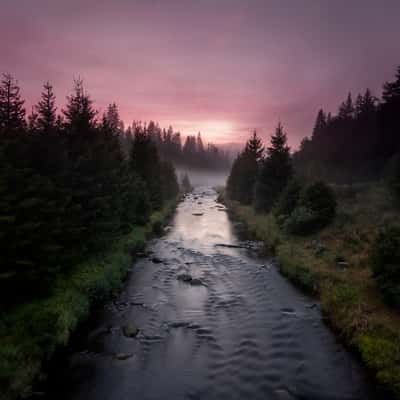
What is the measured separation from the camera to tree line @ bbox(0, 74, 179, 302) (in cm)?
1143

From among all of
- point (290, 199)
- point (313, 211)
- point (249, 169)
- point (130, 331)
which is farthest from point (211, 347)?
point (249, 169)

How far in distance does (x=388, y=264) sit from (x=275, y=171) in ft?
85.3

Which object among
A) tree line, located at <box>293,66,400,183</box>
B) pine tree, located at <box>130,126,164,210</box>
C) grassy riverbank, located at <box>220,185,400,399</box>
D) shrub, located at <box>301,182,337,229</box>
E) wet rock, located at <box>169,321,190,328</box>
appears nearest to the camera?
grassy riverbank, located at <box>220,185,400,399</box>

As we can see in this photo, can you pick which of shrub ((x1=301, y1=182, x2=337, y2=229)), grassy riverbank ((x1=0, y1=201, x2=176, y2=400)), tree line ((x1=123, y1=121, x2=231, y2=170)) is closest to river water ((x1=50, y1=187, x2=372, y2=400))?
grassy riverbank ((x1=0, y1=201, x2=176, y2=400))

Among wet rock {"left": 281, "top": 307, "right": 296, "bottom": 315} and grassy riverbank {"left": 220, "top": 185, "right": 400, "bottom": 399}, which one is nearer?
grassy riverbank {"left": 220, "top": 185, "right": 400, "bottom": 399}

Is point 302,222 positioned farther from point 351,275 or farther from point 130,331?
point 130,331

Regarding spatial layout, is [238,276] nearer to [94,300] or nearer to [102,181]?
[94,300]

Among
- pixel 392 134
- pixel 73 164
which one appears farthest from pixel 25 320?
pixel 392 134

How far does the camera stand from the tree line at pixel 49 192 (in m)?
11.4

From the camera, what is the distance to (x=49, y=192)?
534 inches

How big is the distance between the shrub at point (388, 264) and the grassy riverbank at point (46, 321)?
14.5 m

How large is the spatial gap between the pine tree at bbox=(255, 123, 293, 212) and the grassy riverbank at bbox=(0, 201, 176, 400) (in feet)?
84.4

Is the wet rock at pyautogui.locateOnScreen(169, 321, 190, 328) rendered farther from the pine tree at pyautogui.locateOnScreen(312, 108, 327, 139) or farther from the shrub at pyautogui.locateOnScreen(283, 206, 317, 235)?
the pine tree at pyautogui.locateOnScreen(312, 108, 327, 139)

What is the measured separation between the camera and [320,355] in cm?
1127
